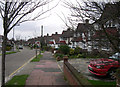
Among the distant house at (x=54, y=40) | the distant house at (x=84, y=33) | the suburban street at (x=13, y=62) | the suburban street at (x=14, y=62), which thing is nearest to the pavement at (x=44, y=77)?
the suburban street at (x=13, y=62)

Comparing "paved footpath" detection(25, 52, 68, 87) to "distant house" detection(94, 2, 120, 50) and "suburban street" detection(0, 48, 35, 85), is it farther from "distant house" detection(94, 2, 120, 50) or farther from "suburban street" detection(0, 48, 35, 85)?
"distant house" detection(94, 2, 120, 50)

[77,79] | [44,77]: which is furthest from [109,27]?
[44,77]

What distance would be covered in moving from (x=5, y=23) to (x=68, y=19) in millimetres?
2541

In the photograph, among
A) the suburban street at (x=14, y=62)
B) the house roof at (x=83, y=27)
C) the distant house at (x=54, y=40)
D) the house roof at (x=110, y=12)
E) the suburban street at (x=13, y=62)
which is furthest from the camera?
the distant house at (x=54, y=40)

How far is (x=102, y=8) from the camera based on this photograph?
3275 mm

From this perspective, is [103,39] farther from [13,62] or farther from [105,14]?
[13,62]

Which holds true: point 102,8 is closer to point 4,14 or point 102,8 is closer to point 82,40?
point 82,40

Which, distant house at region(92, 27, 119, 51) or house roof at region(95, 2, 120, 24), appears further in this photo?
distant house at region(92, 27, 119, 51)

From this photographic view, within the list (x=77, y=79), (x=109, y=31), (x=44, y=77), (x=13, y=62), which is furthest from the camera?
(x=13, y=62)

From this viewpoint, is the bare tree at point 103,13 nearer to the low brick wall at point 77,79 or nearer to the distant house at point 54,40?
the low brick wall at point 77,79

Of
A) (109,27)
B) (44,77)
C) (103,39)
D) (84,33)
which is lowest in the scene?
(44,77)

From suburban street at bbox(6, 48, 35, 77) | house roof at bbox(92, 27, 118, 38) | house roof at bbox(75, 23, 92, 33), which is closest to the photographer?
house roof at bbox(92, 27, 118, 38)

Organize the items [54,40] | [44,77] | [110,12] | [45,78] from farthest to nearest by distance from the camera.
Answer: [54,40] < [44,77] < [45,78] < [110,12]

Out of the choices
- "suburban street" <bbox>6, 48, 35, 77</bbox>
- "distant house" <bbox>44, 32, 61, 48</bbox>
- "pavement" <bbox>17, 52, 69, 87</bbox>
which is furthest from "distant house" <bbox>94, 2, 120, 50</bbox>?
"distant house" <bbox>44, 32, 61, 48</bbox>
